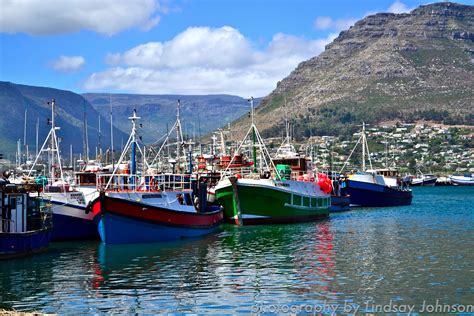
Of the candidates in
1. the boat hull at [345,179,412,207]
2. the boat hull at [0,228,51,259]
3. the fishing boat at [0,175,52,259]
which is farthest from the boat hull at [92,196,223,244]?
the boat hull at [345,179,412,207]

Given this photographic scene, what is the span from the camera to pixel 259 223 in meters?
58.8

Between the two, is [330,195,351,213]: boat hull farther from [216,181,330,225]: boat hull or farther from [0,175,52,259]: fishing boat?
[0,175,52,259]: fishing boat

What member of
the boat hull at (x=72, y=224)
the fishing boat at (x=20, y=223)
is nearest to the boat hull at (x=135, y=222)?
the fishing boat at (x=20, y=223)

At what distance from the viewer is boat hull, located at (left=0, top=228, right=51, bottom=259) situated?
36.2 m

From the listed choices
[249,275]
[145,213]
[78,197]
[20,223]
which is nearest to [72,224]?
[78,197]

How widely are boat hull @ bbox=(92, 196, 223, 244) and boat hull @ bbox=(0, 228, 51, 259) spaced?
3882 mm

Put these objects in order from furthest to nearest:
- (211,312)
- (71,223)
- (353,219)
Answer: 1. (353,219)
2. (71,223)
3. (211,312)

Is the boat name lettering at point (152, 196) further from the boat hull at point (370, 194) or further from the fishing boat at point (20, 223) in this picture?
the boat hull at point (370, 194)

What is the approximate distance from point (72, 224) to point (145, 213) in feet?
21.8

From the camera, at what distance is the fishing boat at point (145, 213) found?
1693 inches

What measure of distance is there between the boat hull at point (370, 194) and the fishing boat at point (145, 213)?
4480 cm

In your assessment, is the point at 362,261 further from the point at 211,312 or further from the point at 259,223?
the point at 259,223

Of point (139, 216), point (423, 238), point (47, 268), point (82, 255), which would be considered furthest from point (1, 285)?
point (423, 238)

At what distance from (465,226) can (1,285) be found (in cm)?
4017
